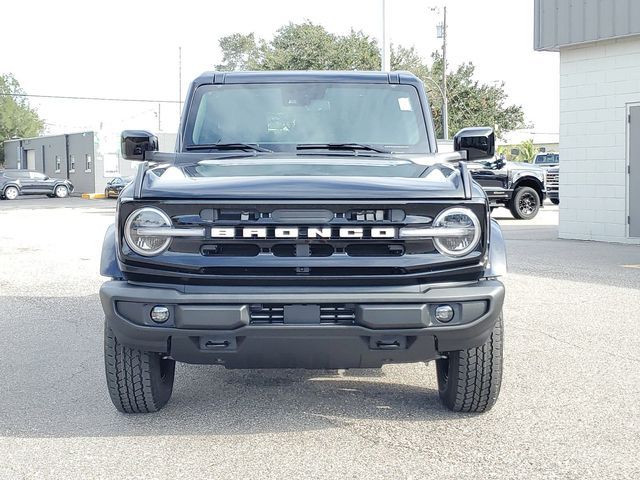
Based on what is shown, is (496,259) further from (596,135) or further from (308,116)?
(596,135)

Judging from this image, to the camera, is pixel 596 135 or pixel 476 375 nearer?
pixel 476 375

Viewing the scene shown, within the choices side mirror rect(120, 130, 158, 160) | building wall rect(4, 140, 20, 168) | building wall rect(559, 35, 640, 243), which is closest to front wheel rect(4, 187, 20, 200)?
building wall rect(4, 140, 20, 168)

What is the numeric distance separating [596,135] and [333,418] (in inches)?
Answer: 490

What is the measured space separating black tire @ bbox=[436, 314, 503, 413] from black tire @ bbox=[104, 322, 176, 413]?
5.01 ft

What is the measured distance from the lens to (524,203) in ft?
72.1

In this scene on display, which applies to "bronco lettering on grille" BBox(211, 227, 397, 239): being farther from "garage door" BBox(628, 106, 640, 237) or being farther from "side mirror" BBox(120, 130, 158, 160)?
"garage door" BBox(628, 106, 640, 237)

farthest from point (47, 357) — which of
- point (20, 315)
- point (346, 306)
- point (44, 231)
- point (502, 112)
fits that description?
point (502, 112)

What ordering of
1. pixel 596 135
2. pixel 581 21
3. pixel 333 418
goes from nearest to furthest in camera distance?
pixel 333 418, pixel 581 21, pixel 596 135

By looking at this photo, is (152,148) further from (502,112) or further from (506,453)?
(502,112)

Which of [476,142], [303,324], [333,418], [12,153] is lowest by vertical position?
[333,418]

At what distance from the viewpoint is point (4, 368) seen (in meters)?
6.18

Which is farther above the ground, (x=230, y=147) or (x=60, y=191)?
(x=230, y=147)

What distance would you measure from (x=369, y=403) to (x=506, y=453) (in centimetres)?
109

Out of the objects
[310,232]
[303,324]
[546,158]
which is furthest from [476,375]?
[546,158]
